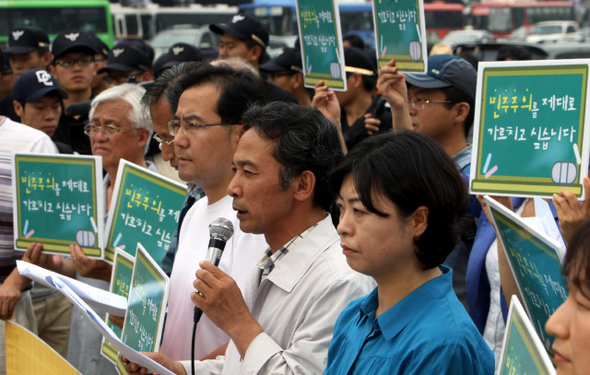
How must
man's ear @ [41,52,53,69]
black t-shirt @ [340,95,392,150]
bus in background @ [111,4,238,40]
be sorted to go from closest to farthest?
black t-shirt @ [340,95,392,150] < man's ear @ [41,52,53,69] < bus in background @ [111,4,238,40]

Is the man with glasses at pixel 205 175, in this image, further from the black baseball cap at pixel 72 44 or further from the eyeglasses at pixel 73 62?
the black baseball cap at pixel 72 44

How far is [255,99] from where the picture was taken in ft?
10.5

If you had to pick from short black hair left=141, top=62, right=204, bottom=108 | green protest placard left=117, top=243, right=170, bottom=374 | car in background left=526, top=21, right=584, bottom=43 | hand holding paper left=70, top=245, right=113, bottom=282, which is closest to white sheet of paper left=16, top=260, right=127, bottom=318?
green protest placard left=117, top=243, right=170, bottom=374

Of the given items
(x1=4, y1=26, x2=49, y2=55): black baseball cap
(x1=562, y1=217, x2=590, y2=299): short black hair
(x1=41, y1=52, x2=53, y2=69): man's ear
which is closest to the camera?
(x1=562, y1=217, x2=590, y2=299): short black hair

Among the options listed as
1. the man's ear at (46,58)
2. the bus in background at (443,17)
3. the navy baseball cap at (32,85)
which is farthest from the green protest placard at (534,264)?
the bus in background at (443,17)

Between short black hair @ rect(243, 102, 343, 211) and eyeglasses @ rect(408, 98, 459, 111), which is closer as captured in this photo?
short black hair @ rect(243, 102, 343, 211)

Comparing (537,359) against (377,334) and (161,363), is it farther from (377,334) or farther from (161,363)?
(161,363)

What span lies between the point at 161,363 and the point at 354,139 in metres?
3.21

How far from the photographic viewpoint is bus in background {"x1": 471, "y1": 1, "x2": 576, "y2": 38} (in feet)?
115

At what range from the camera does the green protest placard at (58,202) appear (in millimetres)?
3580

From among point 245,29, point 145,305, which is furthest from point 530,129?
point 245,29

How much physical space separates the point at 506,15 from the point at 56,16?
22854 millimetres

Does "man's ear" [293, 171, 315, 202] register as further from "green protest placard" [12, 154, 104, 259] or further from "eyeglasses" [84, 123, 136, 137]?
"eyeglasses" [84, 123, 136, 137]

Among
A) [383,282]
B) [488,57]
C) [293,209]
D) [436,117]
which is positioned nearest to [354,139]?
[436,117]
